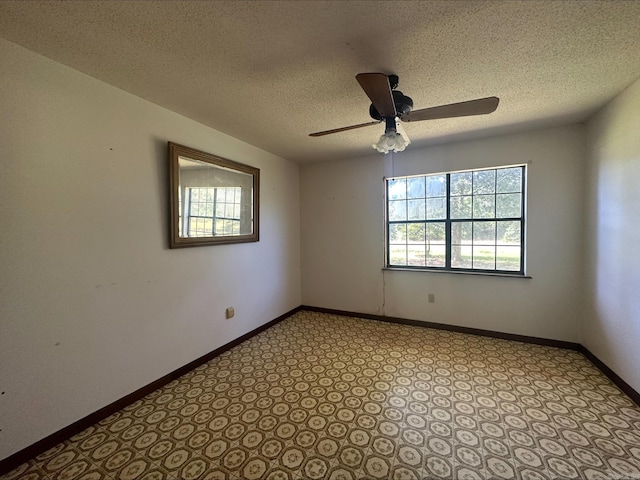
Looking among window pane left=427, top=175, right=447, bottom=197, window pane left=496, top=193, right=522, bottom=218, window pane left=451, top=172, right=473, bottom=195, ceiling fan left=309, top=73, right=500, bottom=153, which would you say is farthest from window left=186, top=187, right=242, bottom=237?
window pane left=496, top=193, right=522, bottom=218

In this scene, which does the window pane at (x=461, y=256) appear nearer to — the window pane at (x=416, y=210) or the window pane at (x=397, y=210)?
the window pane at (x=416, y=210)

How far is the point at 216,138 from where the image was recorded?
9.47 feet

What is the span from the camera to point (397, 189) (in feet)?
12.6

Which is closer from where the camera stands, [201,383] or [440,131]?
[201,383]

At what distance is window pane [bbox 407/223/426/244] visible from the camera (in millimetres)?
3729

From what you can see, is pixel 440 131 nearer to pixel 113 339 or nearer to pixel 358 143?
pixel 358 143

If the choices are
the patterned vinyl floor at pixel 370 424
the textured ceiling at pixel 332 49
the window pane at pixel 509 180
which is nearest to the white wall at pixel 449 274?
the window pane at pixel 509 180

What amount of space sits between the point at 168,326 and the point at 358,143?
9.72ft

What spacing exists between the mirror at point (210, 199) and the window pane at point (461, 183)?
2.64 meters

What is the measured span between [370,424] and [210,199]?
2.49m

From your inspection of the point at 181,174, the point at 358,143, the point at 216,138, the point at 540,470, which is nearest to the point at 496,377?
the point at 540,470

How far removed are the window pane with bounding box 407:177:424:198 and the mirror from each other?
2.16 metres

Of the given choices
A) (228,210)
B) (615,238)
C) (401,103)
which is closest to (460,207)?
(615,238)

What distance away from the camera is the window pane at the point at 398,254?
12.6 ft
